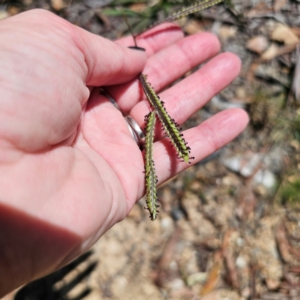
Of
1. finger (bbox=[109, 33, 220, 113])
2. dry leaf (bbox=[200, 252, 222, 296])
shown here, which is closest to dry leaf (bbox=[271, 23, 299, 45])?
finger (bbox=[109, 33, 220, 113])

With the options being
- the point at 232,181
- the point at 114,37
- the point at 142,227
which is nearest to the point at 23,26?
the point at 114,37

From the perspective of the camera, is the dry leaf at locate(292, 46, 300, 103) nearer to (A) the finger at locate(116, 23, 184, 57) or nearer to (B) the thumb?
(A) the finger at locate(116, 23, 184, 57)

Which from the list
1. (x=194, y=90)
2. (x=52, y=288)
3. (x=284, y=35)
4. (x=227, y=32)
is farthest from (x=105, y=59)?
(x=284, y=35)

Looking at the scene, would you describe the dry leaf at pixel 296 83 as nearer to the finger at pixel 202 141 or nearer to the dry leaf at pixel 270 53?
the dry leaf at pixel 270 53

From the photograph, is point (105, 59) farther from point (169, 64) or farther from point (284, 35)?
point (284, 35)

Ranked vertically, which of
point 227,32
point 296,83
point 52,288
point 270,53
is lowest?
point 52,288

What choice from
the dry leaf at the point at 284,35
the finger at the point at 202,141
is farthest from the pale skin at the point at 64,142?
the dry leaf at the point at 284,35

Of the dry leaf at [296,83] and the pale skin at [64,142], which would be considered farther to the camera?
the dry leaf at [296,83]
